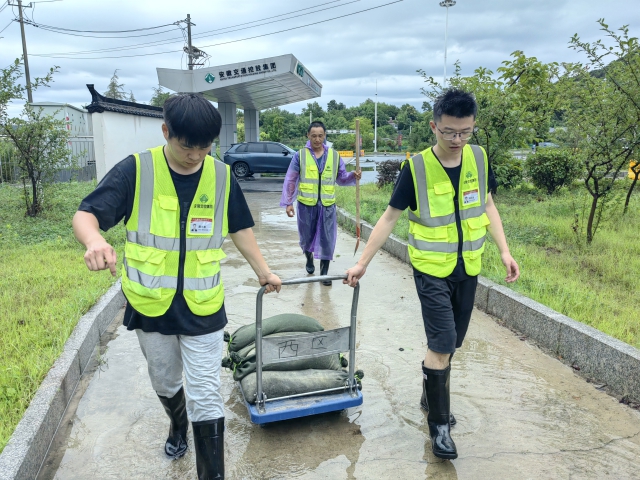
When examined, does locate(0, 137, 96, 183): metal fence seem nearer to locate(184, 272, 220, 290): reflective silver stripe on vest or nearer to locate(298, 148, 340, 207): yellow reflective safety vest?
locate(298, 148, 340, 207): yellow reflective safety vest

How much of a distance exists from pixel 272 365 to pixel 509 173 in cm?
1036

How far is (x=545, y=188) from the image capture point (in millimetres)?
12359

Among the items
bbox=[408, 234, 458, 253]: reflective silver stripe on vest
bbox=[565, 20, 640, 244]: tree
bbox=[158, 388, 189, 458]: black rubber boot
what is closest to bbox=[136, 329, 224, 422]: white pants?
bbox=[158, 388, 189, 458]: black rubber boot

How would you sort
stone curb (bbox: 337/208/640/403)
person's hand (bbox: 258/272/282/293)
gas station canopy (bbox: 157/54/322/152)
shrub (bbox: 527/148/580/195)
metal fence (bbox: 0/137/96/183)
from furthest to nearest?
gas station canopy (bbox: 157/54/322/152), metal fence (bbox: 0/137/96/183), shrub (bbox: 527/148/580/195), stone curb (bbox: 337/208/640/403), person's hand (bbox: 258/272/282/293)

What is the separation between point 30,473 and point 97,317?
198cm

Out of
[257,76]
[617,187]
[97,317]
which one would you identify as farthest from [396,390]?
[257,76]

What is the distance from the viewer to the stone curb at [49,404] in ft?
8.38

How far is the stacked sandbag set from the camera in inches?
125

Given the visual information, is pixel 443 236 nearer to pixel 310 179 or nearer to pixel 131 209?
pixel 131 209

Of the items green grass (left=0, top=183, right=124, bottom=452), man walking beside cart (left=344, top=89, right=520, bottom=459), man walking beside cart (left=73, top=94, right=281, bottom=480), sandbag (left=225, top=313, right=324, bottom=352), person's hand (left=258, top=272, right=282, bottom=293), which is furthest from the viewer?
sandbag (left=225, top=313, right=324, bottom=352)

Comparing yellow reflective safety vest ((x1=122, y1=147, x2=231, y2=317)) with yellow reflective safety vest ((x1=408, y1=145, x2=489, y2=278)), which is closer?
yellow reflective safety vest ((x1=122, y1=147, x2=231, y2=317))

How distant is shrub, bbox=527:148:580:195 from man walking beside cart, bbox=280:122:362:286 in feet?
24.3

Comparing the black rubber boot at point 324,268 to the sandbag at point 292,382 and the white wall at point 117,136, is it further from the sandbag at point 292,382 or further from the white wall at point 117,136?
the white wall at point 117,136

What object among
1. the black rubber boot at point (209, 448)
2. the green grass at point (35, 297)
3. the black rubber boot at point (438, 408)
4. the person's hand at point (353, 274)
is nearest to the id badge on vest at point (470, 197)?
the person's hand at point (353, 274)
